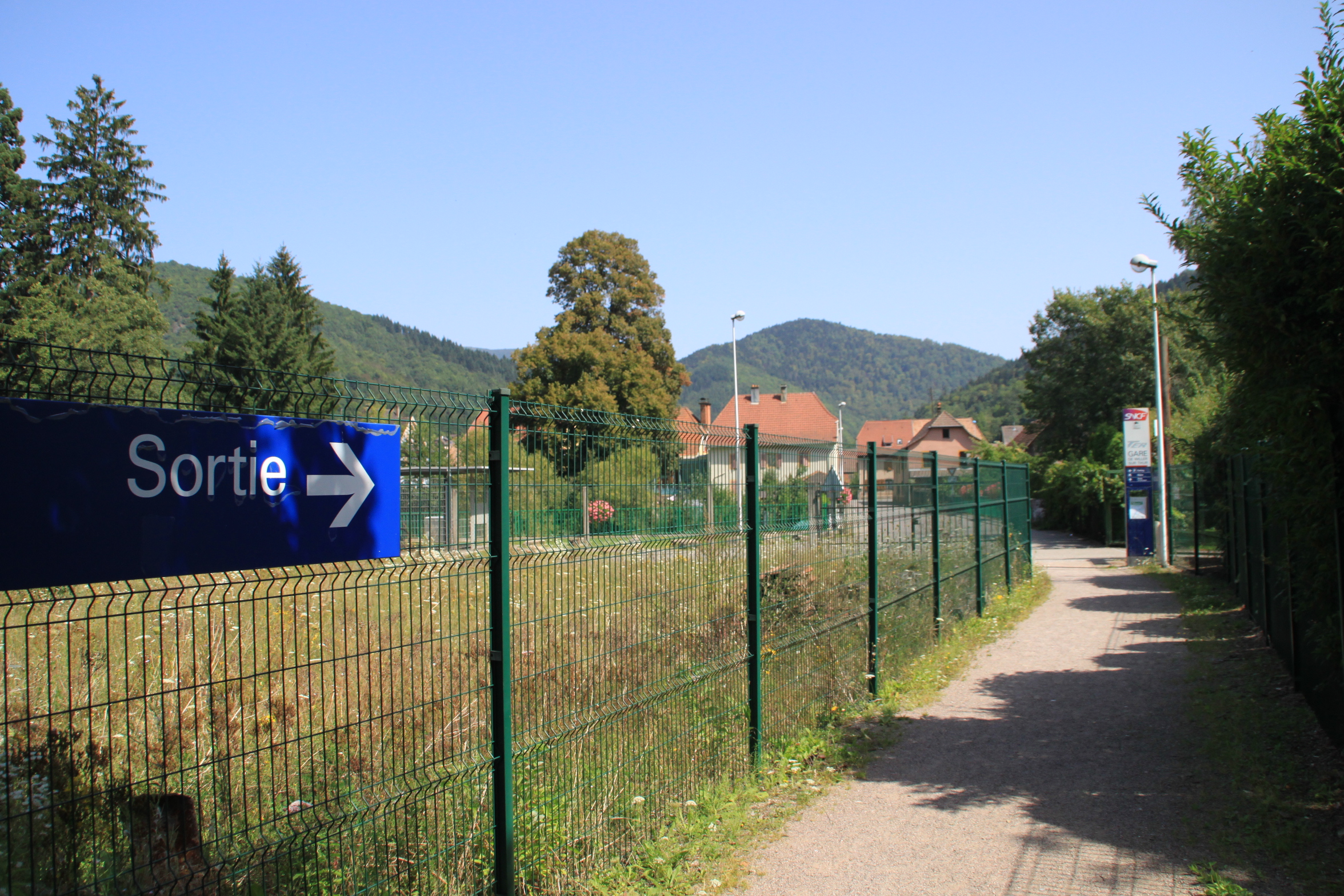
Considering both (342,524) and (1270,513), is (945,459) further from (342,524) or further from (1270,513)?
(342,524)

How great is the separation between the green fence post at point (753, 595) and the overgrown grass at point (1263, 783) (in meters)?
2.53

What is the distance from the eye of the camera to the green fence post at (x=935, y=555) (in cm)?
984

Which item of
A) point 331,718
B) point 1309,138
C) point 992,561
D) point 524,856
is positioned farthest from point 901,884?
point 992,561

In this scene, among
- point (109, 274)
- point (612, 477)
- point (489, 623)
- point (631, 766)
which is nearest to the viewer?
point (489, 623)

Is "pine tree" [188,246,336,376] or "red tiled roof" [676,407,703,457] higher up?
"pine tree" [188,246,336,376]

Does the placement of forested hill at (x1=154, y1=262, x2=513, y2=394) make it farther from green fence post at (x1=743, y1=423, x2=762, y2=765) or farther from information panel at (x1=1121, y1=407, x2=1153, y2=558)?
green fence post at (x1=743, y1=423, x2=762, y2=765)

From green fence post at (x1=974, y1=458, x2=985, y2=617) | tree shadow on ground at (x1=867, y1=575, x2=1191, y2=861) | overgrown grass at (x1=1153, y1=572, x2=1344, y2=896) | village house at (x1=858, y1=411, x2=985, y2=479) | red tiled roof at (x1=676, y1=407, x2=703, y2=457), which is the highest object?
village house at (x1=858, y1=411, x2=985, y2=479)

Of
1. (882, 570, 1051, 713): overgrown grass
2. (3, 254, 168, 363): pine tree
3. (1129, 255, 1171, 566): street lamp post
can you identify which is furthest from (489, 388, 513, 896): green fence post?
(3, 254, 168, 363): pine tree

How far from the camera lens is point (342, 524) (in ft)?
9.43

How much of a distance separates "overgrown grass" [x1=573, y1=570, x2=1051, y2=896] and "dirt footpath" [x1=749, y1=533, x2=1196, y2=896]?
152 millimetres

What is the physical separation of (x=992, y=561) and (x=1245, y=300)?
9112 mm

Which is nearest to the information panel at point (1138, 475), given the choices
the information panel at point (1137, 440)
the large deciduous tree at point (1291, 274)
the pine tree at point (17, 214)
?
the information panel at point (1137, 440)

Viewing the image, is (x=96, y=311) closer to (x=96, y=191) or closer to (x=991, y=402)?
(x=96, y=191)

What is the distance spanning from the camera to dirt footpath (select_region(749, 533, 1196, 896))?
14.2 feet
